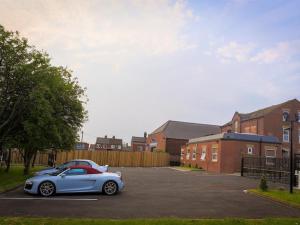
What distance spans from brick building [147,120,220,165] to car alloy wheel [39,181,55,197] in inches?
1756

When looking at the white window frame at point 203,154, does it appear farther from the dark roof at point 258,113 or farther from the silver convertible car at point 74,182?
the silver convertible car at point 74,182

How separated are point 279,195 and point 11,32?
16265 mm

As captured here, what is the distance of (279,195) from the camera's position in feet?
49.0

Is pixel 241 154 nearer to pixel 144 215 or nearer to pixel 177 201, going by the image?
pixel 177 201

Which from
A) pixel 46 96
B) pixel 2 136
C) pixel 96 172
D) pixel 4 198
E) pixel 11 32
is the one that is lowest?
pixel 4 198

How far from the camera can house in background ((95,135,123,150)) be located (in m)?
104

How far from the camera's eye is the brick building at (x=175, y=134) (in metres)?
63.9

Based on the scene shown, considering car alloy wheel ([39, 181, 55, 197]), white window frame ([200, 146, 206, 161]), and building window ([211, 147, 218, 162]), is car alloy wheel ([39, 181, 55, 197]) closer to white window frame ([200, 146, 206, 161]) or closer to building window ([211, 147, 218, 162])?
building window ([211, 147, 218, 162])

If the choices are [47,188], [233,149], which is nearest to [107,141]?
[233,149]

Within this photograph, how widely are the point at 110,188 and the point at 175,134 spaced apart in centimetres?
5158

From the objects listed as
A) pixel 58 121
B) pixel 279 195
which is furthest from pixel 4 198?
pixel 279 195

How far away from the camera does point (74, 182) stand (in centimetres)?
1422

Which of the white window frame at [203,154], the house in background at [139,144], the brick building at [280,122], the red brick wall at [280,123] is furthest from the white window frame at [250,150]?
the house in background at [139,144]

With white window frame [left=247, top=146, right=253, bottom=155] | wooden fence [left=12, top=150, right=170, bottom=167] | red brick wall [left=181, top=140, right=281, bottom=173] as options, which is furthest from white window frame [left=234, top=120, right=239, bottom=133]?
white window frame [left=247, top=146, right=253, bottom=155]
